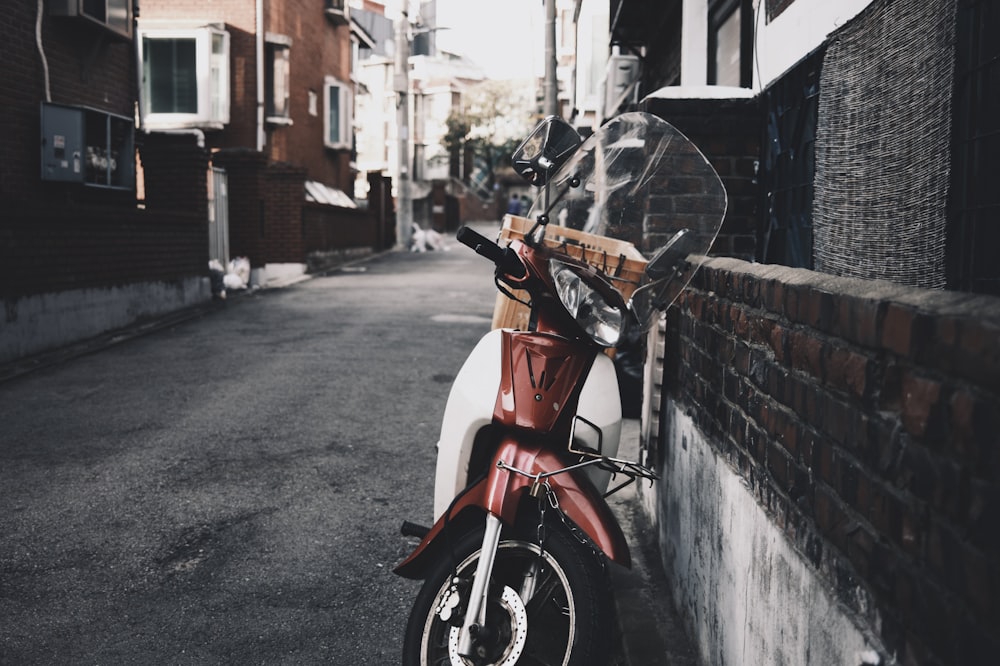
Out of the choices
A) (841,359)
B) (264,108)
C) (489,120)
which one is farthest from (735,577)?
(489,120)

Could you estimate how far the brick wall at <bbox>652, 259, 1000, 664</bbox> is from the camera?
3.94 ft

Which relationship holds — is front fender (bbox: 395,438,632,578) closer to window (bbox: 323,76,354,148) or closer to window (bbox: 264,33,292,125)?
window (bbox: 264,33,292,125)

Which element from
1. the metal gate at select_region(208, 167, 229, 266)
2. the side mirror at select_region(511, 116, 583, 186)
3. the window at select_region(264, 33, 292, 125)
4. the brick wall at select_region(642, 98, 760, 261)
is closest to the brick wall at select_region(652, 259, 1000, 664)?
the side mirror at select_region(511, 116, 583, 186)

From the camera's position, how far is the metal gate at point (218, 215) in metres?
15.7

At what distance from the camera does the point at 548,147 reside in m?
2.91

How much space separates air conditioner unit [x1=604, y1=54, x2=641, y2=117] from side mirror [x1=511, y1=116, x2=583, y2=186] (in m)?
9.33

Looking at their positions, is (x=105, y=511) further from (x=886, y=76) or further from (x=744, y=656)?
(x=886, y=76)

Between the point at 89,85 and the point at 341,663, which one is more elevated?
the point at 89,85

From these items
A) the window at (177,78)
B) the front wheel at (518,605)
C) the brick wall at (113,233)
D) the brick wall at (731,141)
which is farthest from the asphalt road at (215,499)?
the window at (177,78)

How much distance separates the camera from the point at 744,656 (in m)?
2.39

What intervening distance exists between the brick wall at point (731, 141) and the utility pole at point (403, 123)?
28.1m

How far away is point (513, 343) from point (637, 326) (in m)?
0.39

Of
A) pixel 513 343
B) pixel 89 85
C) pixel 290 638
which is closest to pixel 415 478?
pixel 290 638

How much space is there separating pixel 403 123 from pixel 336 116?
394cm
